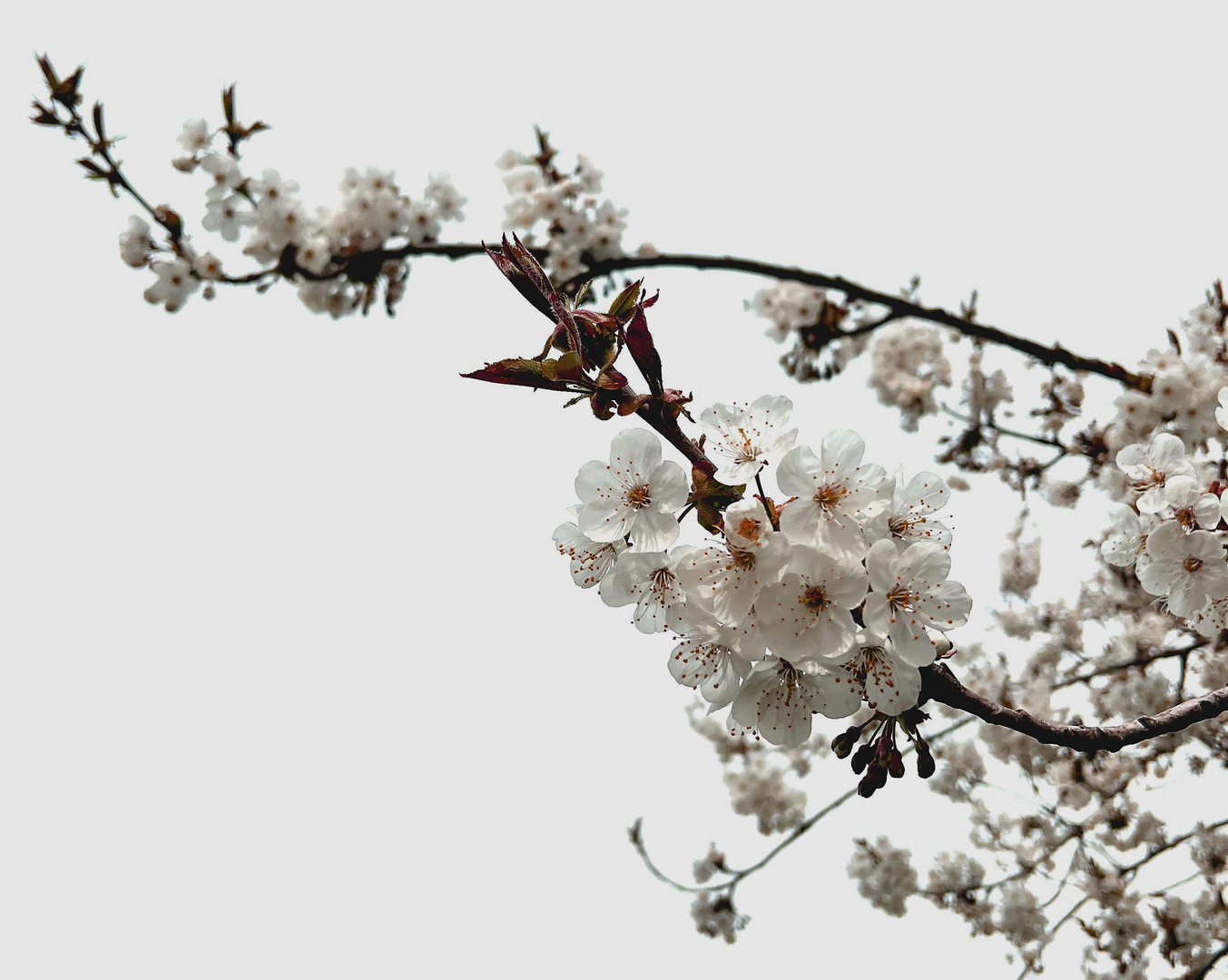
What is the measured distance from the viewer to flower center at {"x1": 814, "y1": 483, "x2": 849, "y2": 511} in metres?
1.33

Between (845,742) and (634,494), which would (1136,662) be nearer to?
(845,742)

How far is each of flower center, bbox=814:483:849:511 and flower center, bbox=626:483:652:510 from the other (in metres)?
0.25

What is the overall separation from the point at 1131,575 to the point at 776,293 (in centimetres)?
208

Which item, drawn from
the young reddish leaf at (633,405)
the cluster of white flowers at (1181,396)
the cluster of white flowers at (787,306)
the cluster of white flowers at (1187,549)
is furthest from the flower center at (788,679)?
the cluster of white flowers at (787,306)

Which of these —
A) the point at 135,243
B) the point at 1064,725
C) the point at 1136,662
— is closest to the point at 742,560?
the point at 1064,725

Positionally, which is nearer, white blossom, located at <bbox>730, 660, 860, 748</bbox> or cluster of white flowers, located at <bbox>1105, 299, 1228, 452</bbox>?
white blossom, located at <bbox>730, 660, 860, 748</bbox>

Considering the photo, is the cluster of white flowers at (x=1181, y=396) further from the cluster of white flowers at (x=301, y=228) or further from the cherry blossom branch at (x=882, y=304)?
the cluster of white flowers at (x=301, y=228)

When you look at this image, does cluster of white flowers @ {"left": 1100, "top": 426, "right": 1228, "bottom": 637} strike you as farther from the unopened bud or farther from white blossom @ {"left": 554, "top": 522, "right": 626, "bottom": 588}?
white blossom @ {"left": 554, "top": 522, "right": 626, "bottom": 588}

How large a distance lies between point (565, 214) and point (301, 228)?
1207 mm

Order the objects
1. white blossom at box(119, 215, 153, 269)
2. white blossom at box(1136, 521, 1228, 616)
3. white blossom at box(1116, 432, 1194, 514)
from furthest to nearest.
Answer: white blossom at box(119, 215, 153, 269), white blossom at box(1116, 432, 1194, 514), white blossom at box(1136, 521, 1228, 616)

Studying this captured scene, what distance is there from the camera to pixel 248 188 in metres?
A: 4.04

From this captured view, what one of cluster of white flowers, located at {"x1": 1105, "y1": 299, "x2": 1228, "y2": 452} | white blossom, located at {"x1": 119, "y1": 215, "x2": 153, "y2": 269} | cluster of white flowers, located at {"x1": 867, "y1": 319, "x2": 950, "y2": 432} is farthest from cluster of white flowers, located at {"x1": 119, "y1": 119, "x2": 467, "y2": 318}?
cluster of white flowers, located at {"x1": 1105, "y1": 299, "x2": 1228, "y2": 452}

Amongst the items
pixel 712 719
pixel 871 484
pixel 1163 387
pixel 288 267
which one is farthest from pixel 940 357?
pixel 871 484

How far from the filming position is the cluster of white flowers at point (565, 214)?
14.2 ft
